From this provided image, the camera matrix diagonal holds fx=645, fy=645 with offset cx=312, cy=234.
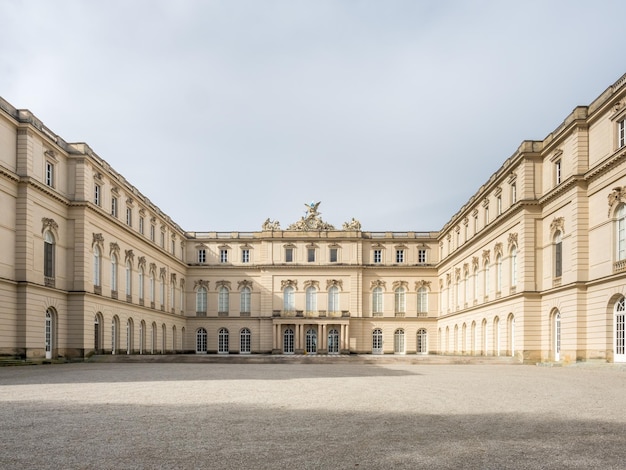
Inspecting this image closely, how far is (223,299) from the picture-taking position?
67.9 m

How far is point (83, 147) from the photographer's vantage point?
38.5 m

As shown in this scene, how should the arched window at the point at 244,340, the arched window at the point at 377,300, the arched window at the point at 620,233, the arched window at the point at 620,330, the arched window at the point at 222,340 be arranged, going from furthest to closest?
the arched window at the point at 222,340, the arched window at the point at 244,340, the arched window at the point at 377,300, the arched window at the point at 620,330, the arched window at the point at 620,233

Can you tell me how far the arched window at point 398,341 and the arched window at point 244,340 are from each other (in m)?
15.2

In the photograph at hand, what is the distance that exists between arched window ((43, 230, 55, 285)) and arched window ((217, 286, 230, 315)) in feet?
106

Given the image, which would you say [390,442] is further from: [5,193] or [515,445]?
[5,193]

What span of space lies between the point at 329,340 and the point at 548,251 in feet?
112

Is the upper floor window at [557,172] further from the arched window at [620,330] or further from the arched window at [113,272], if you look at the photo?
the arched window at [113,272]

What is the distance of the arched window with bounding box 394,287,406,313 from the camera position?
67125mm

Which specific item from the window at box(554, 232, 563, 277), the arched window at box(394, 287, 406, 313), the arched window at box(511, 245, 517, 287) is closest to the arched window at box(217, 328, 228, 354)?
the arched window at box(394, 287, 406, 313)

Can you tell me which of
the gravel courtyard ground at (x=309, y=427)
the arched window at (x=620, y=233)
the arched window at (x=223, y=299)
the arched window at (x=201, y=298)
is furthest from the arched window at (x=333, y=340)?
the gravel courtyard ground at (x=309, y=427)

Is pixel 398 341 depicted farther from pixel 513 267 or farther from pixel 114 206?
pixel 114 206

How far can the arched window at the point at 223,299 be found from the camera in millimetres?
67750

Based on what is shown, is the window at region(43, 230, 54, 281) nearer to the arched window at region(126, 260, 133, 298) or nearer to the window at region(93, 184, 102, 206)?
the window at region(93, 184, 102, 206)

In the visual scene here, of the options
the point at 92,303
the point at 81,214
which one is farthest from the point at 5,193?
the point at 92,303
